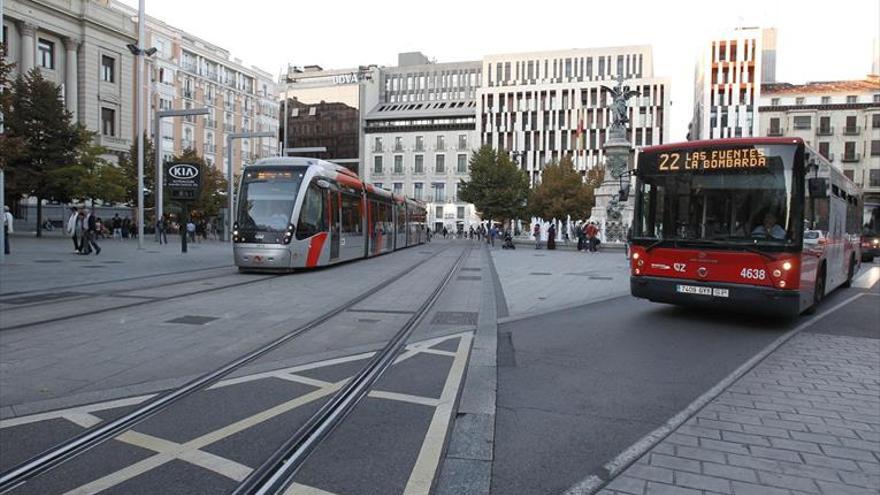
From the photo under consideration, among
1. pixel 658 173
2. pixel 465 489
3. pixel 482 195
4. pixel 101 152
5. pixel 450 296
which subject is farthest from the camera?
pixel 482 195

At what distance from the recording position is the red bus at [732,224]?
8750mm

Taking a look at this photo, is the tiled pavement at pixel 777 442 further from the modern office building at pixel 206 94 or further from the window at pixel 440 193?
the window at pixel 440 193

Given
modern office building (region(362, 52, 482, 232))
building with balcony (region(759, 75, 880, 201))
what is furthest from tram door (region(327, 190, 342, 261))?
modern office building (region(362, 52, 482, 232))

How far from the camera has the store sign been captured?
359 feet

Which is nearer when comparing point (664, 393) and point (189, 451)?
point (189, 451)

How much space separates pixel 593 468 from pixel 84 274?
15.5 meters

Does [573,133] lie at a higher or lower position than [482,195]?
higher

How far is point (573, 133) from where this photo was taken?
93.8 m

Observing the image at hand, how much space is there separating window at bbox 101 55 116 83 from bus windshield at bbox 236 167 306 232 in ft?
151

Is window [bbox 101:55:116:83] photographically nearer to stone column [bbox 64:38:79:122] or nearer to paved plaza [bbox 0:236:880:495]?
stone column [bbox 64:38:79:122]

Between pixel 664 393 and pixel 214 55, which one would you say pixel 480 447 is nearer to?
pixel 664 393

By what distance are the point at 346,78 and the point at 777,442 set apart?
370 ft

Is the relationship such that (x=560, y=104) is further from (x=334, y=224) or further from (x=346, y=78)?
(x=334, y=224)

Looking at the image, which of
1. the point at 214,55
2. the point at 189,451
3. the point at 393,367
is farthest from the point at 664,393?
the point at 214,55
